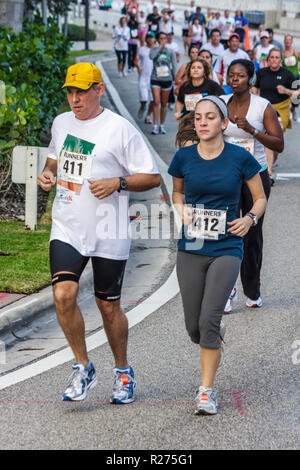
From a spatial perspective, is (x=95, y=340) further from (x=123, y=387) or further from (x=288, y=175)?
(x=288, y=175)

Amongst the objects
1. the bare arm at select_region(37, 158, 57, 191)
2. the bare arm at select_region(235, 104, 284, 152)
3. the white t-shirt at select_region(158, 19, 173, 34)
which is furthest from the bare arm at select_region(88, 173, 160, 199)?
the white t-shirt at select_region(158, 19, 173, 34)

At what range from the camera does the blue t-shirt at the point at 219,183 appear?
5.70m

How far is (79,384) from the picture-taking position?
18.6ft

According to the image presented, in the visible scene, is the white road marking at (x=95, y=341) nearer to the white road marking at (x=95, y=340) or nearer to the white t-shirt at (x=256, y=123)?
the white road marking at (x=95, y=340)

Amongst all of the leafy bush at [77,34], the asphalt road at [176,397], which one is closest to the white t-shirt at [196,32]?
the leafy bush at [77,34]

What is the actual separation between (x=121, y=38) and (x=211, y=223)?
26921mm

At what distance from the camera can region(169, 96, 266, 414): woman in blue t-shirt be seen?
5637mm

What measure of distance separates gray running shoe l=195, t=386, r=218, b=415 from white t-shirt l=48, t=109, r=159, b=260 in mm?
915

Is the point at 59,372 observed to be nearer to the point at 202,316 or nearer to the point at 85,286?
the point at 202,316

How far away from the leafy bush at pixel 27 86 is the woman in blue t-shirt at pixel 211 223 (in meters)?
5.45

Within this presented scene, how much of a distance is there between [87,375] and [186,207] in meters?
1.15

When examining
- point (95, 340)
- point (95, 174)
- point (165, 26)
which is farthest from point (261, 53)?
point (95, 174)

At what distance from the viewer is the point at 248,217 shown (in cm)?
575

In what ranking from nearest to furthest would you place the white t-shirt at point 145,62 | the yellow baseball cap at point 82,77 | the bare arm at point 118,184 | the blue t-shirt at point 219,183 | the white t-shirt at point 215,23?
the bare arm at point 118,184, the yellow baseball cap at point 82,77, the blue t-shirt at point 219,183, the white t-shirt at point 145,62, the white t-shirt at point 215,23
